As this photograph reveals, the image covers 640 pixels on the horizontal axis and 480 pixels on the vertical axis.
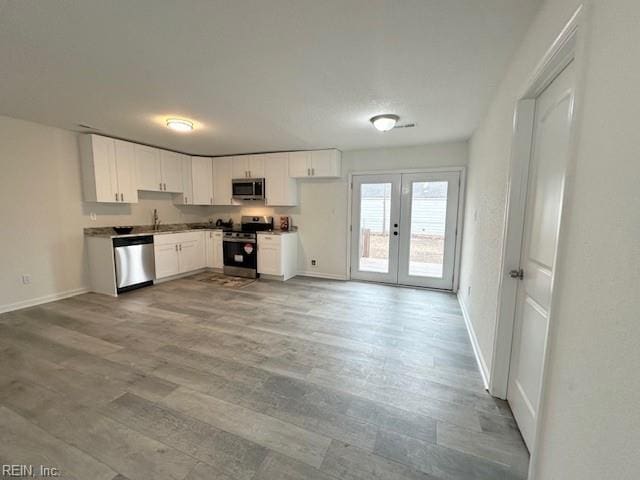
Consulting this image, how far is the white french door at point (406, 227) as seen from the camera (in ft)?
14.3

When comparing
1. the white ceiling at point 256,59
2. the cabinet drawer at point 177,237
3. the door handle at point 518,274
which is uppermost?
the white ceiling at point 256,59

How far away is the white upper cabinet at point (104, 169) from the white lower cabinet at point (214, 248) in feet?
5.20

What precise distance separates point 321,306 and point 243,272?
2.19m

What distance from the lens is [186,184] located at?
17.5 ft

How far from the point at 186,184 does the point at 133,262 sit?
186cm

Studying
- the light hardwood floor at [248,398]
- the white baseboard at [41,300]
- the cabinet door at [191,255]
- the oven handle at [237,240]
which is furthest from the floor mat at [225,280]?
the white baseboard at [41,300]

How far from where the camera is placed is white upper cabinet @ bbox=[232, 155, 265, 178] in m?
5.23

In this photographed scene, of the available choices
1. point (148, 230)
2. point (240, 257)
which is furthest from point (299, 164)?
point (148, 230)

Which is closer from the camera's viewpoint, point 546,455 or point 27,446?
point 546,455

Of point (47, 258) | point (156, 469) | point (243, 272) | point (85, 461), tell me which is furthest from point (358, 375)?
point (47, 258)

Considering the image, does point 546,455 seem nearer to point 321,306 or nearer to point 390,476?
point 390,476

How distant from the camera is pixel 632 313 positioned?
0.71 metres

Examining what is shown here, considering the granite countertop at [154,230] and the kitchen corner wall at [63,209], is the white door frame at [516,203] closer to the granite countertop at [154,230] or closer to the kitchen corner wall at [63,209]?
the kitchen corner wall at [63,209]

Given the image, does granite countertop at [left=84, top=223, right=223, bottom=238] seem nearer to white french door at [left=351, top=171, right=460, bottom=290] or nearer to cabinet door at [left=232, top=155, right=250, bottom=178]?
Result: cabinet door at [left=232, top=155, right=250, bottom=178]
